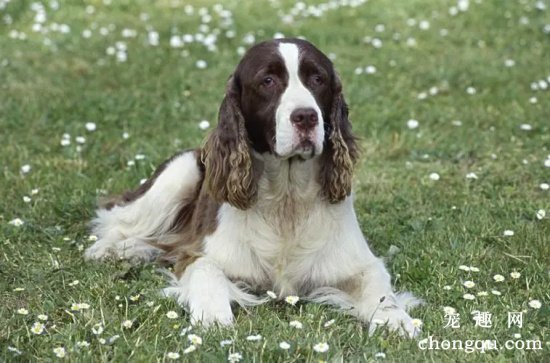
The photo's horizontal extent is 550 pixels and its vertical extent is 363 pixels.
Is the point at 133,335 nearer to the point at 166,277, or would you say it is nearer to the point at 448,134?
the point at 166,277

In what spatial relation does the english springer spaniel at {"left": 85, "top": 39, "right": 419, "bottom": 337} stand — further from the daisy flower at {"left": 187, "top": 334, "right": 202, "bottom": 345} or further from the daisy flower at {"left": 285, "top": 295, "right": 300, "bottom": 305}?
the daisy flower at {"left": 187, "top": 334, "right": 202, "bottom": 345}

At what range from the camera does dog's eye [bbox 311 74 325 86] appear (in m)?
4.52

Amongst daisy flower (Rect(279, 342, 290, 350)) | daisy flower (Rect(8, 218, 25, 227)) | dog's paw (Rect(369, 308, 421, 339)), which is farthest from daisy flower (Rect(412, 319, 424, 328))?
daisy flower (Rect(8, 218, 25, 227))

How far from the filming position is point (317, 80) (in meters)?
4.55

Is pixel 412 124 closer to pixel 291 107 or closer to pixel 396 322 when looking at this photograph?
pixel 291 107

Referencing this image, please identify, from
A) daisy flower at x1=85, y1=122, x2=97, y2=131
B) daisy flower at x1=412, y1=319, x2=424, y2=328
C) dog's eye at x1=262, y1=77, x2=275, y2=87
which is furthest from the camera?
daisy flower at x1=85, y1=122, x2=97, y2=131

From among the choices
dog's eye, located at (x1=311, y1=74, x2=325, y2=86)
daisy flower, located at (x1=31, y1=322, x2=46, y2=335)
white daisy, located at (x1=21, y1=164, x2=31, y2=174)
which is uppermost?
dog's eye, located at (x1=311, y1=74, x2=325, y2=86)

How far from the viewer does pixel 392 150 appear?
733cm

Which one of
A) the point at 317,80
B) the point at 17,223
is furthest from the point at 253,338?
the point at 17,223

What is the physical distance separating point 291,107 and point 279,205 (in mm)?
656

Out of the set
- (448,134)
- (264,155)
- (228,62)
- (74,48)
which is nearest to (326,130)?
(264,155)

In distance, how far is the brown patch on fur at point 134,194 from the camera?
5.80 metres

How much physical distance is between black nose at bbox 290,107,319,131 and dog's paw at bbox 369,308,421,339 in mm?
913

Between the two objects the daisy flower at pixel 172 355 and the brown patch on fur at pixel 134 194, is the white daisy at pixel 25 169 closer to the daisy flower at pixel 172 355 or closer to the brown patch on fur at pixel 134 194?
the brown patch on fur at pixel 134 194
